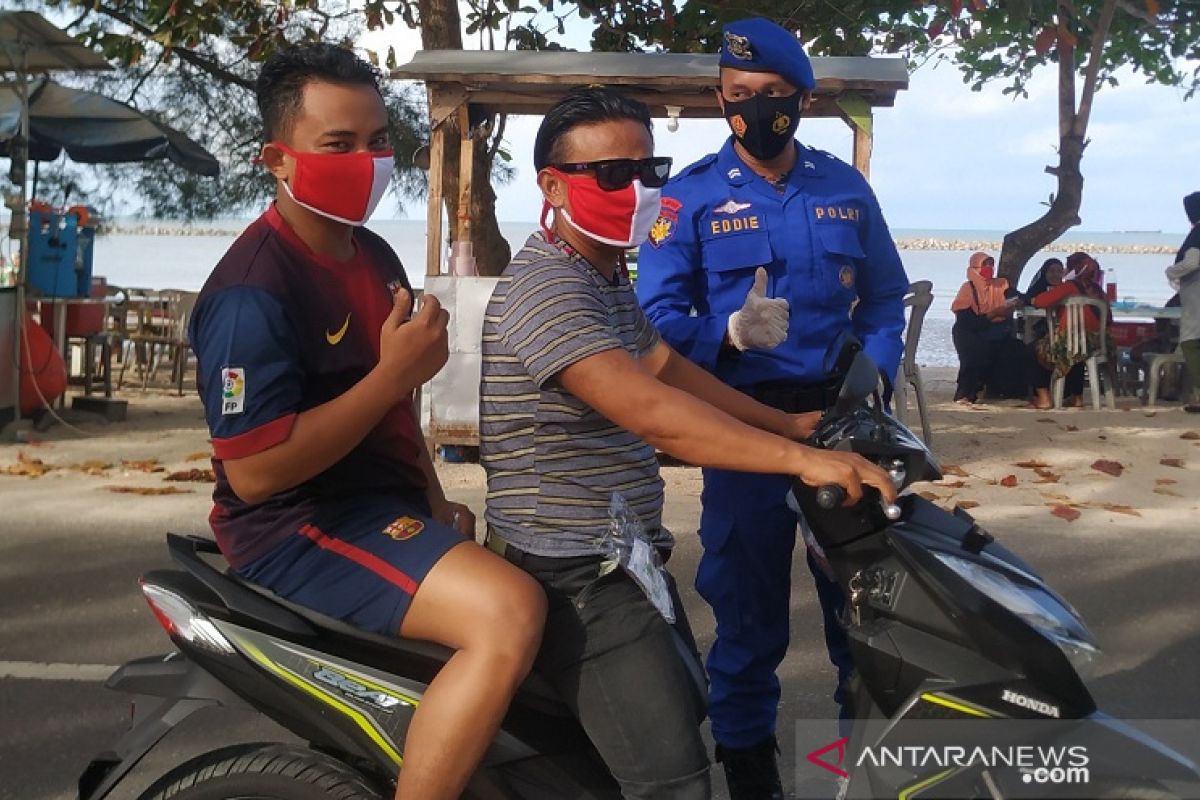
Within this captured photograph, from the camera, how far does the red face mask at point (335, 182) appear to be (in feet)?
8.92

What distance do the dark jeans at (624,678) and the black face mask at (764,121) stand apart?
1430mm

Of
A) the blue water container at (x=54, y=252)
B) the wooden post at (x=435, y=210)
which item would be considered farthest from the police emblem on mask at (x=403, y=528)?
the blue water container at (x=54, y=252)

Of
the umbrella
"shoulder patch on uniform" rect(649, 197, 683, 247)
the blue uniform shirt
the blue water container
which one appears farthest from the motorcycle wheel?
the umbrella

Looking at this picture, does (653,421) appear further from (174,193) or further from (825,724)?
(174,193)

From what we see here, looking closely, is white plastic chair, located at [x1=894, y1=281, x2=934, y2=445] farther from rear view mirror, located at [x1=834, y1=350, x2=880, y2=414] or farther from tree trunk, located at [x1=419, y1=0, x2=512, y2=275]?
rear view mirror, located at [x1=834, y1=350, x2=880, y2=414]

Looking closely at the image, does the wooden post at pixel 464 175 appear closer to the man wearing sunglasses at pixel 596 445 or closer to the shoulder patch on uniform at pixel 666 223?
the shoulder patch on uniform at pixel 666 223

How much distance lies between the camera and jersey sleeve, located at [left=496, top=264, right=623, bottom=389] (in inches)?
98.3

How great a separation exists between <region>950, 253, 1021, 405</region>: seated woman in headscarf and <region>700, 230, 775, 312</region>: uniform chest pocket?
11372 millimetres

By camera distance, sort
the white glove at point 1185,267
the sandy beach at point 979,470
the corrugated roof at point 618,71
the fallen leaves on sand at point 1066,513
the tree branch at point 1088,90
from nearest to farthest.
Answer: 1. the fallen leaves on sand at point 1066,513
2. the sandy beach at point 979,470
3. the corrugated roof at point 618,71
4. the white glove at point 1185,267
5. the tree branch at point 1088,90

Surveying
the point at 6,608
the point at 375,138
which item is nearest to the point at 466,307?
the point at 6,608

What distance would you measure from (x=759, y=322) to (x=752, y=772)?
1.21m

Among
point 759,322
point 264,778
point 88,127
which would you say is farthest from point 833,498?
point 88,127

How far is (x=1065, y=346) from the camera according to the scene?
13992 millimetres

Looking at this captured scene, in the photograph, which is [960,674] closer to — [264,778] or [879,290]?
[264,778]
